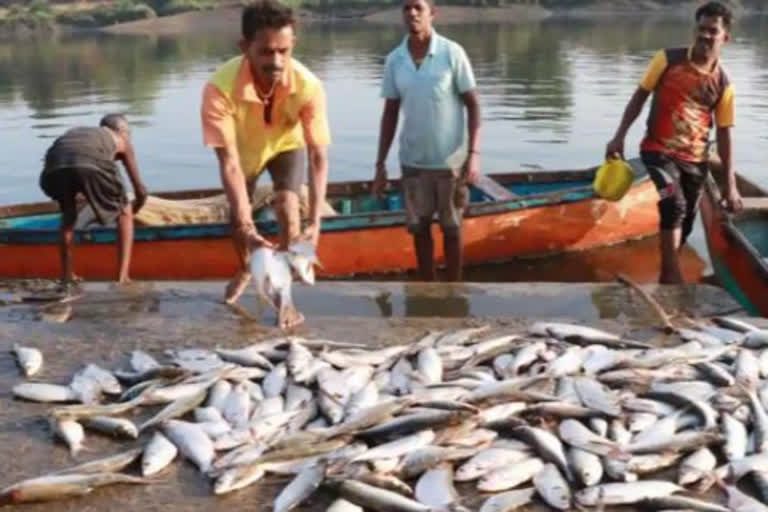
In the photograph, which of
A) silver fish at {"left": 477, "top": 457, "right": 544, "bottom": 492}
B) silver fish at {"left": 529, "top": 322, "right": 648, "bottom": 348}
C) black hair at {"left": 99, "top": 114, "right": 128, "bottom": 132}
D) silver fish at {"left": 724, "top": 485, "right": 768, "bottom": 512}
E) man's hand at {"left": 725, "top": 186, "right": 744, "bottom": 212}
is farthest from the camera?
black hair at {"left": 99, "top": 114, "right": 128, "bottom": 132}

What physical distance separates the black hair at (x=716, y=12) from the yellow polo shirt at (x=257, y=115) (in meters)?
2.76

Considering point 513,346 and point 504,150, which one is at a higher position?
point 513,346

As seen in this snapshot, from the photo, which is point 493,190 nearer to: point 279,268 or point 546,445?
point 279,268

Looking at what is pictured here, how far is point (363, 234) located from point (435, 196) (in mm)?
2017

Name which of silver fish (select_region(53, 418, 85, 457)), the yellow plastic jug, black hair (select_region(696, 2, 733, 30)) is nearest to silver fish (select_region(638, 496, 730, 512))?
silver fish (select_region(53, 418, 85, 457))

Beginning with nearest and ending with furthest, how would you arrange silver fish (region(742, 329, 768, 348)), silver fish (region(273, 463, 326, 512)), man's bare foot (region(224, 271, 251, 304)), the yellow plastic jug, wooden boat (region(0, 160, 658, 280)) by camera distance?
silver fish (region(273, 463, 326, 512)), silver fish (region(742, 329, 768, 348)), man's bare foot (region(224, 271, 251, 304)), the yellow plastic jug, wooden boat (region(0, 160, 658, 280))

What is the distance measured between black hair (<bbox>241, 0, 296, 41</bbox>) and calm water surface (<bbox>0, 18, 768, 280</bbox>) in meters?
7.12

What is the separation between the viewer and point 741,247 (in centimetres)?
677

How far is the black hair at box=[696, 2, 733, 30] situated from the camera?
659 centimetres

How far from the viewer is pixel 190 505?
376 cm

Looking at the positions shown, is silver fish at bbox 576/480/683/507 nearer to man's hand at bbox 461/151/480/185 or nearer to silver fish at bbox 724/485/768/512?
silver fish at bbox 724/485/768/512

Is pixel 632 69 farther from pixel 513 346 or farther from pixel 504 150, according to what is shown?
pixel 513 346

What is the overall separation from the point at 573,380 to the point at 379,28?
55.4m

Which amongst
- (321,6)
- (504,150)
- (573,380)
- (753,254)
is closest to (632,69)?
(504,150)
